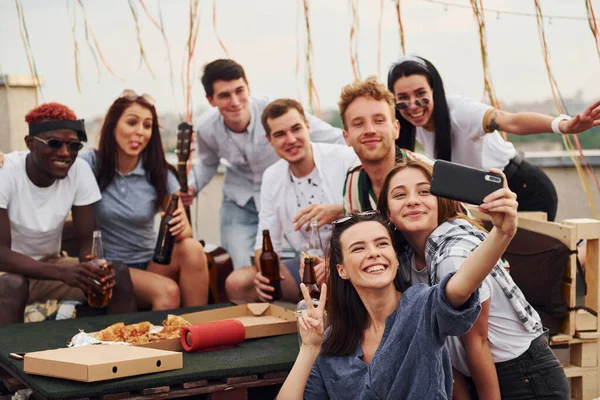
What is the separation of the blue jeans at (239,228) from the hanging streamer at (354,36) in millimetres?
1327

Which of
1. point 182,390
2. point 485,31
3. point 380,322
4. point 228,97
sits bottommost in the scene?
point 182,390

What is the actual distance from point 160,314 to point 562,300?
1674 millimetres

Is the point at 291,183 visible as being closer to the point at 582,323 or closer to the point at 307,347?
the point at 582,323

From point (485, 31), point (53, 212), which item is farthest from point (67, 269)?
point (485, 31)

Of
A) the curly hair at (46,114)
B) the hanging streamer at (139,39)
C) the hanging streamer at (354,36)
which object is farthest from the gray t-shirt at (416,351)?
the hanging streamer at (139,39)

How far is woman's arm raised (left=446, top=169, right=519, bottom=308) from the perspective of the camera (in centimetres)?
187

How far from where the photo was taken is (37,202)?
391 cm

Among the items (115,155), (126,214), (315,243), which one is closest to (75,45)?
(115,155)

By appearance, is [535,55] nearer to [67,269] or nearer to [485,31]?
[485,31]

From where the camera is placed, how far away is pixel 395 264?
234cm

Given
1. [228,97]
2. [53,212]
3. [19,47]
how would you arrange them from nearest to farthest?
1. [53,212]
2. [228,97]
3. [19,47]

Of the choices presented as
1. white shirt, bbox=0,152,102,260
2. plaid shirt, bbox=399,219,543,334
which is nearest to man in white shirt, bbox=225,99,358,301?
white shirt, bbox=0,152,102,260

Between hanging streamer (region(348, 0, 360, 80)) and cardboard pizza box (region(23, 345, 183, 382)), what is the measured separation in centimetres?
326

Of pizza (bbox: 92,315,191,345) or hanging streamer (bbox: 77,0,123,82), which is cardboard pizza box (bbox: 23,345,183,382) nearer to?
pizza (bbox: 92,315,191,345)
